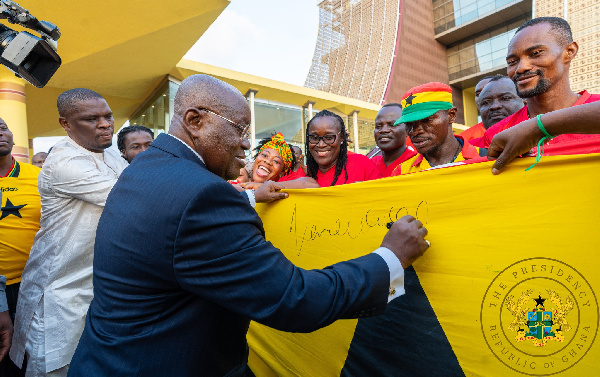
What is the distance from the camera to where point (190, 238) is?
1.14 meters

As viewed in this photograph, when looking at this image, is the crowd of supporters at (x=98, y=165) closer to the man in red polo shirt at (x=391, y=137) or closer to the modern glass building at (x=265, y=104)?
the man in red polo shirt at (x=391, y=137)

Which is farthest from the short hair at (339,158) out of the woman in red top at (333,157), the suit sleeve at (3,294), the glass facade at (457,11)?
the glass facade at (457,11)

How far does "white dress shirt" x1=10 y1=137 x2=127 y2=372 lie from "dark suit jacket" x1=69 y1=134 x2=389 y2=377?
1.03 meters

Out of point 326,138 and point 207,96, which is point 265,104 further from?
point 207,96

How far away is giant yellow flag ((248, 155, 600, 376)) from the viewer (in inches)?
48.7

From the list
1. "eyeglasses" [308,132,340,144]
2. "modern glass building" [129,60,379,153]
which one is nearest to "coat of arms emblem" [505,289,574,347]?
"eyeglasses" [308,132,340,144]

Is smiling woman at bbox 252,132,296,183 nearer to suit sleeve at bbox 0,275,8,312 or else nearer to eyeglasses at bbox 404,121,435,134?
eyeglasses at bbox 404,121,435,134

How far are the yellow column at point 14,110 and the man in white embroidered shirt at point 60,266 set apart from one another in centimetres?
822

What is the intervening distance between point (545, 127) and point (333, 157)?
6.14ft

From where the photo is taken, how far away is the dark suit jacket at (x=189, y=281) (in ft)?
3.74

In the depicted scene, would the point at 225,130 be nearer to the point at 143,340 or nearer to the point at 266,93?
the point at 143,340

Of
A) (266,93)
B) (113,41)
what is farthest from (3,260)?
(266,93)

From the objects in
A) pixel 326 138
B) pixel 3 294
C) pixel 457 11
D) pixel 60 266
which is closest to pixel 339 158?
pixel 326 138

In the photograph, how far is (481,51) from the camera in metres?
23.5
